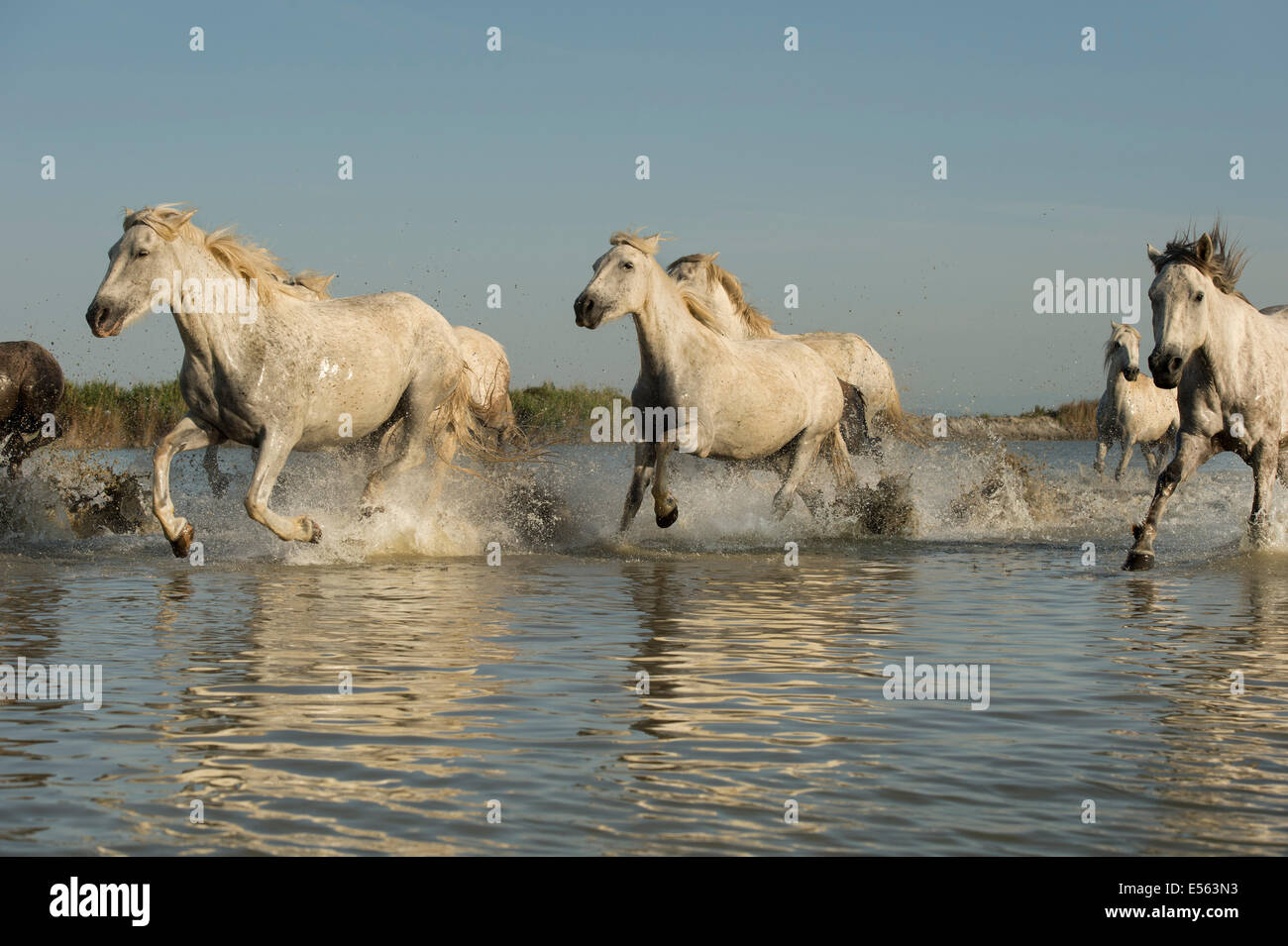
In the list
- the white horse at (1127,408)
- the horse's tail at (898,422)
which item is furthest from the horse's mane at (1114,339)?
the horse's tail at (898,422)

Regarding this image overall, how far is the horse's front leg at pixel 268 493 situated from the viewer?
9984mm

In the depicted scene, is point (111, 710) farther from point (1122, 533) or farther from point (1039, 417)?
point (1039, 417)

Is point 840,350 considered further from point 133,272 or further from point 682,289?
point 133,272

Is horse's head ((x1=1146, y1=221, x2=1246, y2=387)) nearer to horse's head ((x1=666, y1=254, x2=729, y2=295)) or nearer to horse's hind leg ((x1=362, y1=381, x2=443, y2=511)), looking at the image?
horse's head ((x1=666, y1=254, x2=729, y2=295))

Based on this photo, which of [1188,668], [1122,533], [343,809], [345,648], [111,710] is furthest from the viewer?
[1122,533]

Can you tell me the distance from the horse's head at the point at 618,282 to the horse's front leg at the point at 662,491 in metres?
1.10

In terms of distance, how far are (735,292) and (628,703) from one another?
8.42 meters

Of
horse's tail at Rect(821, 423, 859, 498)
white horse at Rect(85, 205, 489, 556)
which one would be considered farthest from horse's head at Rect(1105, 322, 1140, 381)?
white horse at Rect(85, 205, 489, 556)

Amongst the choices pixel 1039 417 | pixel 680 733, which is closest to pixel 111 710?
pixel 680 733

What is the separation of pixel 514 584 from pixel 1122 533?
290 inches

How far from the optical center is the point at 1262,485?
10.9m

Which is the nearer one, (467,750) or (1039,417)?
(467,750)
